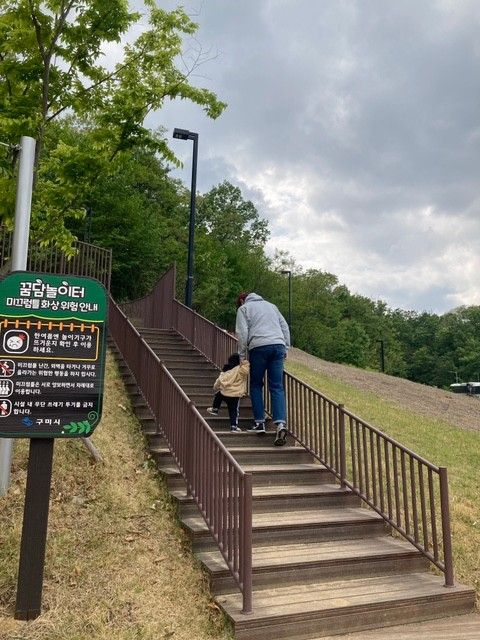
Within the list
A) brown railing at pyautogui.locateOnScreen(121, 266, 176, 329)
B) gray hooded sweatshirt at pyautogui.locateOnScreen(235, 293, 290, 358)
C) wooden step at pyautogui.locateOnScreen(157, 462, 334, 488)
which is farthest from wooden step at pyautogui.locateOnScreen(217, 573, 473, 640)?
brown railing at pyautogui.locateOnScreen(121, 266, 176, 329)

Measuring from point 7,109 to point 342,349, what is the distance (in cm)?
4835

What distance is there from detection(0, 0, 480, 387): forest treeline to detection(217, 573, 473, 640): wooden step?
5.21m

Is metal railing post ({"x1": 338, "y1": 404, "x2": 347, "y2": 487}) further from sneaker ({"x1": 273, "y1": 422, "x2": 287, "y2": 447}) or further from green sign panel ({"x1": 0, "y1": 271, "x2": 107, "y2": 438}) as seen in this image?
green sign panel ({"x1": 0, "y1": 271, "x2": 107, "y2": 438})

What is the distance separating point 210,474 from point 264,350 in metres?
2.08

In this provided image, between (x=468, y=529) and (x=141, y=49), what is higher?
(x=141, y=49)

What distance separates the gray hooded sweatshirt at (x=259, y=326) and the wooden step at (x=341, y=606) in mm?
2751

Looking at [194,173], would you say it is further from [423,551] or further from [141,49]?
[423,551]

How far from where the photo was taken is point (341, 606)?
147 inches

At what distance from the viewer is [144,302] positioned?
14.5 m

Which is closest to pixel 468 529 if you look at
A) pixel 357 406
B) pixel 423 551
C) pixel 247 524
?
pixel 423 551

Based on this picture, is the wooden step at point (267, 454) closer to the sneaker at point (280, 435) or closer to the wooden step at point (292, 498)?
the sneaker at point (280, 435)

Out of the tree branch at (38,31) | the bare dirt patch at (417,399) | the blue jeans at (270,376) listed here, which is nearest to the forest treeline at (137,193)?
the tree branch at (38,31)

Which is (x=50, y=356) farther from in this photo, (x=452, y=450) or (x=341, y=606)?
(x=452, y=450)

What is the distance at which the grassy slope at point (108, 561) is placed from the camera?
11.6 feet
